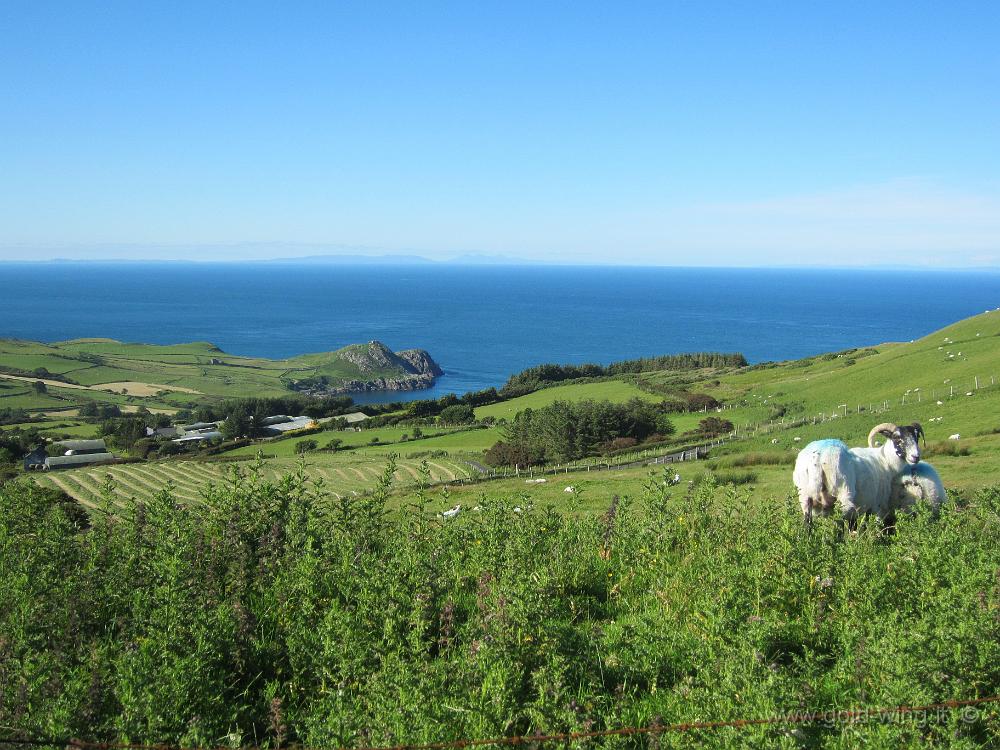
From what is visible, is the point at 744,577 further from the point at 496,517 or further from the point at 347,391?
the point at 347,391

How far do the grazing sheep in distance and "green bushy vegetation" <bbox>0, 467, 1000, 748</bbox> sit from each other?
1314 mm

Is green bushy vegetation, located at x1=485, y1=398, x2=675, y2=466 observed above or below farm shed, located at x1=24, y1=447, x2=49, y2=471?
above

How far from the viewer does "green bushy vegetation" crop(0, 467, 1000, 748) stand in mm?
4859

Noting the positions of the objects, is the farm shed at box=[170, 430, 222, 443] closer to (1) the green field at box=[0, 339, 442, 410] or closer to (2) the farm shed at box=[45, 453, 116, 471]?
(2) the farm shed at box=[45, 453, 116, 471]

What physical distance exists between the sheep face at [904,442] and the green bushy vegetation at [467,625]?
2.07m

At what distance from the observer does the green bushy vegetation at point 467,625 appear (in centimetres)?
486

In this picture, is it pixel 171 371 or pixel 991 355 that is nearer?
pixel 991 355

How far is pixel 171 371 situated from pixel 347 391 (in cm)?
3760

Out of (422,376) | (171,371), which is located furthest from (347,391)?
(171,371)

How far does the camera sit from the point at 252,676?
6.08 metres

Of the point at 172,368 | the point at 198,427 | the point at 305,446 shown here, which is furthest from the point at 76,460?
the point at 172,368

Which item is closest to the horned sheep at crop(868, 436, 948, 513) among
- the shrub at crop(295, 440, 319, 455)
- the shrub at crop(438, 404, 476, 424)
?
the shrub at crop(295, 440, 319, 455)

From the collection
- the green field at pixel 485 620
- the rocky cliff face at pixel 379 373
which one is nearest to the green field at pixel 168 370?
the rocky cliff face at pixel 379 373

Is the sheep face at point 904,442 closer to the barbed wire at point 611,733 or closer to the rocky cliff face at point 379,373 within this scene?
the barbed wire at point 611,733
